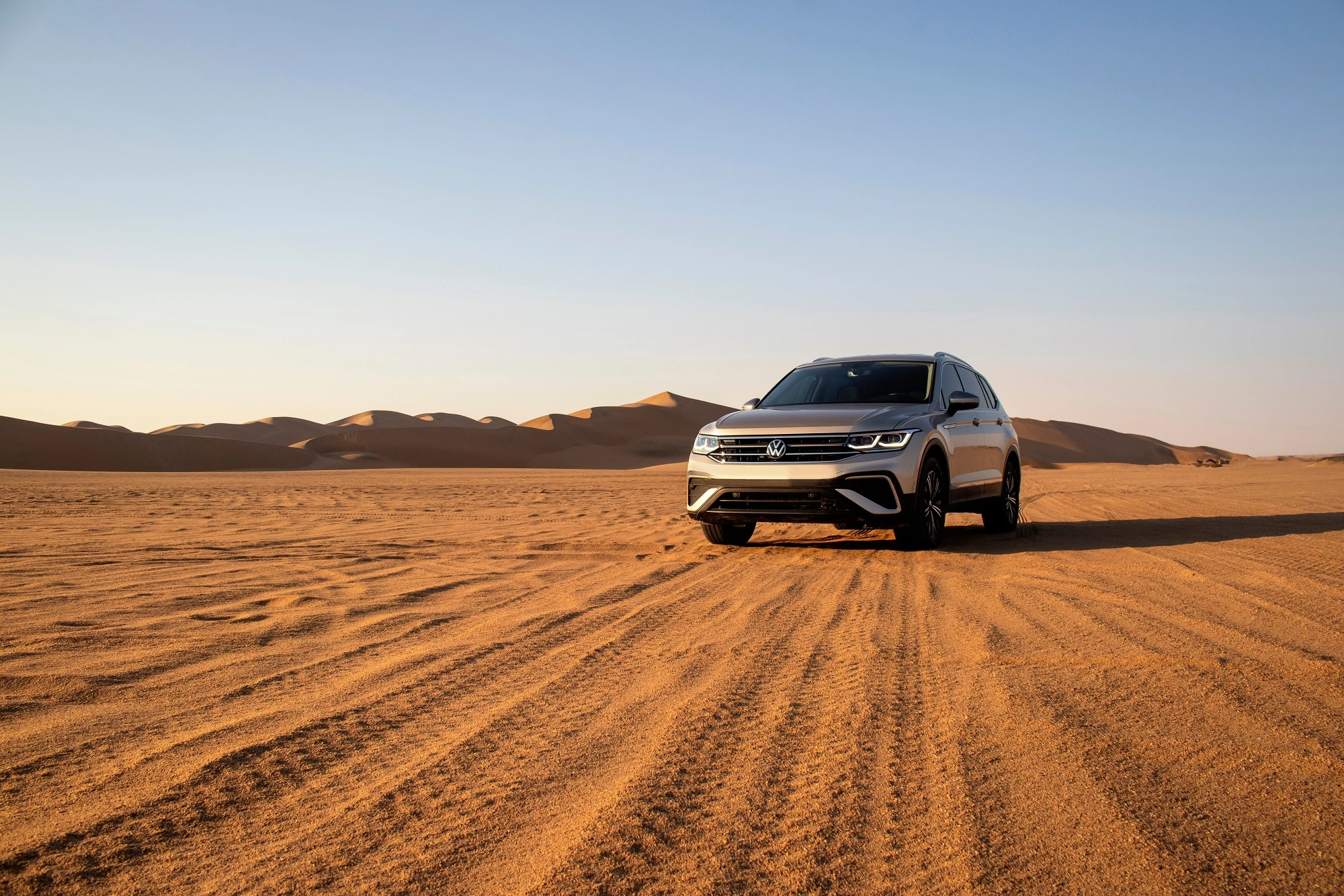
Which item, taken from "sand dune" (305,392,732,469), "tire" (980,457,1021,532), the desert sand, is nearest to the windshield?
"tire" (980,457,1021,532)

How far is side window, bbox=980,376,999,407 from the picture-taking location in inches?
458

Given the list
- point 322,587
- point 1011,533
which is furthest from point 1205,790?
point 1011,533

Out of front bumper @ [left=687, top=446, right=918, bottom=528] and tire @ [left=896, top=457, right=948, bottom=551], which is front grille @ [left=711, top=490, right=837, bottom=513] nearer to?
front bumper @ [left=687, top=446, right=918, bottom=528]

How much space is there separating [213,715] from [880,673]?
2.66 m

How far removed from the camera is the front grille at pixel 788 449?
8.47m

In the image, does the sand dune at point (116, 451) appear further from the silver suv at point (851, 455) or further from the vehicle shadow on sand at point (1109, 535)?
the vehicle shadow on sand at point (1109, 535)

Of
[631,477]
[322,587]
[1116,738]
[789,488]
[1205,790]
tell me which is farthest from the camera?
[631,477]

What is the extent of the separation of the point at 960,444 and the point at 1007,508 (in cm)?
211

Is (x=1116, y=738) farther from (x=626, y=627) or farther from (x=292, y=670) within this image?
(x=292, y=670)

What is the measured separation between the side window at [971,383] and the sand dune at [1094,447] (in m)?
51.1

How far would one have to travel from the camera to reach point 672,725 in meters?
3.62

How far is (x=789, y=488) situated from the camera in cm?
844

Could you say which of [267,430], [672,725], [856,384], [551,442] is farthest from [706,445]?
[267,430]

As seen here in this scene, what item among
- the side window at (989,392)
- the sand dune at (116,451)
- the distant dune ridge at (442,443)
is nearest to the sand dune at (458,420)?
the distant dune ridge at (442,443)
